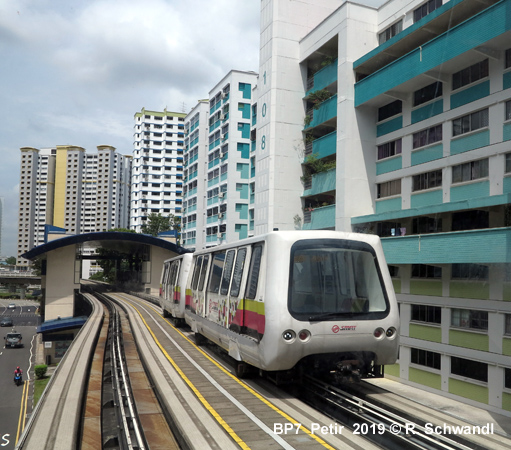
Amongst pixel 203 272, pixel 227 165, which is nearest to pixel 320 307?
pixel 203 272

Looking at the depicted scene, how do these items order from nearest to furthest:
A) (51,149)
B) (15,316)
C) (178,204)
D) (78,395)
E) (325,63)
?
(78,395), (325,63), (15,316), (178,204), (51,149)

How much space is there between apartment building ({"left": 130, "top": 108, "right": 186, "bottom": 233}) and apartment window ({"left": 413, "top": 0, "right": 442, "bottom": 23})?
85.3 metres

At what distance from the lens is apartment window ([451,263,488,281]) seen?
16156 mm

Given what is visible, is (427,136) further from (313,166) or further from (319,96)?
(319,96)

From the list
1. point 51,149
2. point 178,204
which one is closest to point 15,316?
point 178,204

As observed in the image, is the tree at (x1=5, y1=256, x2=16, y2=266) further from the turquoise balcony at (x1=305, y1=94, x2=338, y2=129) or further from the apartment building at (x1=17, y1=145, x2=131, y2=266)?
the turquoise balcony at (x1=305, y1=94, x2=338, y2=129)

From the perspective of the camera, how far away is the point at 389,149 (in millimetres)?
22641

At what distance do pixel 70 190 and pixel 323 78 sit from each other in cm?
13009

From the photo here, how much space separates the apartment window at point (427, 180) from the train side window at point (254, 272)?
11972 mm

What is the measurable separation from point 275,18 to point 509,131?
17.1 meters

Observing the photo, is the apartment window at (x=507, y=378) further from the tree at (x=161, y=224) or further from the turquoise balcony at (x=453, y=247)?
the tree at (x=161, y=224)

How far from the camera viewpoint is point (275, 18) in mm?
28625

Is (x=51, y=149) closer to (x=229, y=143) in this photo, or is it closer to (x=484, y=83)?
(x=229, y=143)

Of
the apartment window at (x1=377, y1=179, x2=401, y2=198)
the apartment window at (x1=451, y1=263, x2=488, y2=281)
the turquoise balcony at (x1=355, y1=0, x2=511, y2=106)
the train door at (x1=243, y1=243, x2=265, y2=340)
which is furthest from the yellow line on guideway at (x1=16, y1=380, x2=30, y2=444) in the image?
the turquoise balcony at (x1=355, y1=0, x2=511, y2=106)
